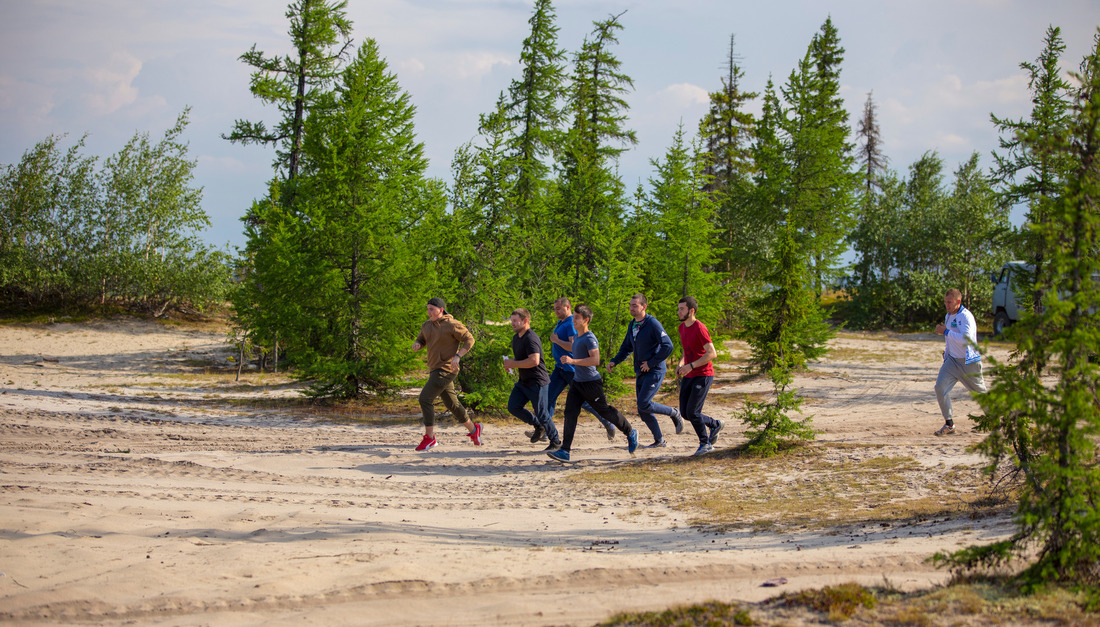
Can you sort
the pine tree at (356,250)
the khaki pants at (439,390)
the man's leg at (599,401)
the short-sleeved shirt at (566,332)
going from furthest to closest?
the pine tree at (356,250) < the short-sleeved shirt at (566,332) < the khaki pants at (439,390) < the man's leg at (599,401)

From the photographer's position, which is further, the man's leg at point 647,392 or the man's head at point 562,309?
the man's head at point 562,309

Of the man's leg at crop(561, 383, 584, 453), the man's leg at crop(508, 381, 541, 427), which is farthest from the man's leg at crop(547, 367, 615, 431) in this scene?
the man's leg at crop(561, 383, 584, 453)

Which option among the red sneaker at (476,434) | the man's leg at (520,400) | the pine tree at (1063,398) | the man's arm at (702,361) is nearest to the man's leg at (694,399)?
the man's arm at (702,361)

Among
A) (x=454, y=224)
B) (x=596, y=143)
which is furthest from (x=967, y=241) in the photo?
(x=454, y=224)

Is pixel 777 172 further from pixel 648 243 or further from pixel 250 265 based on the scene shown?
pixel 250 265

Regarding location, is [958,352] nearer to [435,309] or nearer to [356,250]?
[435,309]

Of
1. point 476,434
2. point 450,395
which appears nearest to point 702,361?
point 450,395

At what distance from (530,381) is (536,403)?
0.32 meters

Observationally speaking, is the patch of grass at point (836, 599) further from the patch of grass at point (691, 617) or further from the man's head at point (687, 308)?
the man's head at point (687, 308)

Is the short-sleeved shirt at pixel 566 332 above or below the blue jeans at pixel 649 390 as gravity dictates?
above

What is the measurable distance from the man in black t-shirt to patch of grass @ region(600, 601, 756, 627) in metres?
5.78

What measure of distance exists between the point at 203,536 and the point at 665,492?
459cm

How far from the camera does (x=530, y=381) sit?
10516 millimetres

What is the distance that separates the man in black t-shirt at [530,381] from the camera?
10359mm
